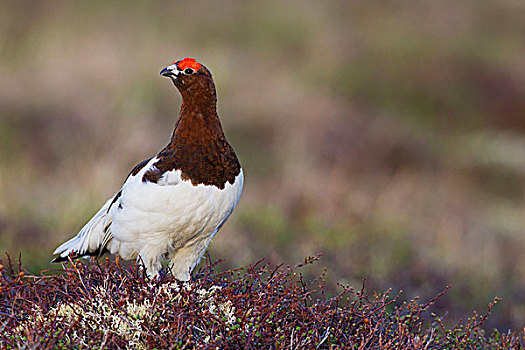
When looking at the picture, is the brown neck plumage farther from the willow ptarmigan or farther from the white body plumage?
the white body plumage

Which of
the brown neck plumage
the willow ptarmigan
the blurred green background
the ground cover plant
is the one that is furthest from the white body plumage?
the blurred green background

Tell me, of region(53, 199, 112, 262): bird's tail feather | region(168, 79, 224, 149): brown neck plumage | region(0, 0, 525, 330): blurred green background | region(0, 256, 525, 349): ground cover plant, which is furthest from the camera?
region(0, 0, 525, 330): blurred green background

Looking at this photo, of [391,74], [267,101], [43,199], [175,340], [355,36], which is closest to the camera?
[175,340]

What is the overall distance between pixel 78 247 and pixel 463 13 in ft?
42.0

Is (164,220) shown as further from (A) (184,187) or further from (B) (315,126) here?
(B) (315,126)

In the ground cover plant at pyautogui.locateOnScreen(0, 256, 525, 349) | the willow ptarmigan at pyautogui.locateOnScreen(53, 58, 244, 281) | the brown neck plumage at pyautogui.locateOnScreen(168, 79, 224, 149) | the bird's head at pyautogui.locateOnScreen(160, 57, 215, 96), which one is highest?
the bird's head at pyautogui.locateOnScreen(160, 57, 215, 96)

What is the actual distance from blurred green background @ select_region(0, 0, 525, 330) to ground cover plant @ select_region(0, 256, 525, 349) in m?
1.61

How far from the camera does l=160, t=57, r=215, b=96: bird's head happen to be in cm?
313

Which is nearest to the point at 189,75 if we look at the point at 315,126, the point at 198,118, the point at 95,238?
the point at 198,118

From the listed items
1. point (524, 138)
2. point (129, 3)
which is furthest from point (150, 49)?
point (524, 138)

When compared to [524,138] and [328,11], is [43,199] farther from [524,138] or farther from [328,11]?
[328,11]

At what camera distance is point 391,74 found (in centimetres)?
1218

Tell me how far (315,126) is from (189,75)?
6186 mm

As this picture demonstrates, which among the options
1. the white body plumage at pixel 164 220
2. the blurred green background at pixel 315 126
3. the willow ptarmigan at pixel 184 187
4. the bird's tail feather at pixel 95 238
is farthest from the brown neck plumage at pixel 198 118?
the blurred green background at pixel 315 126
